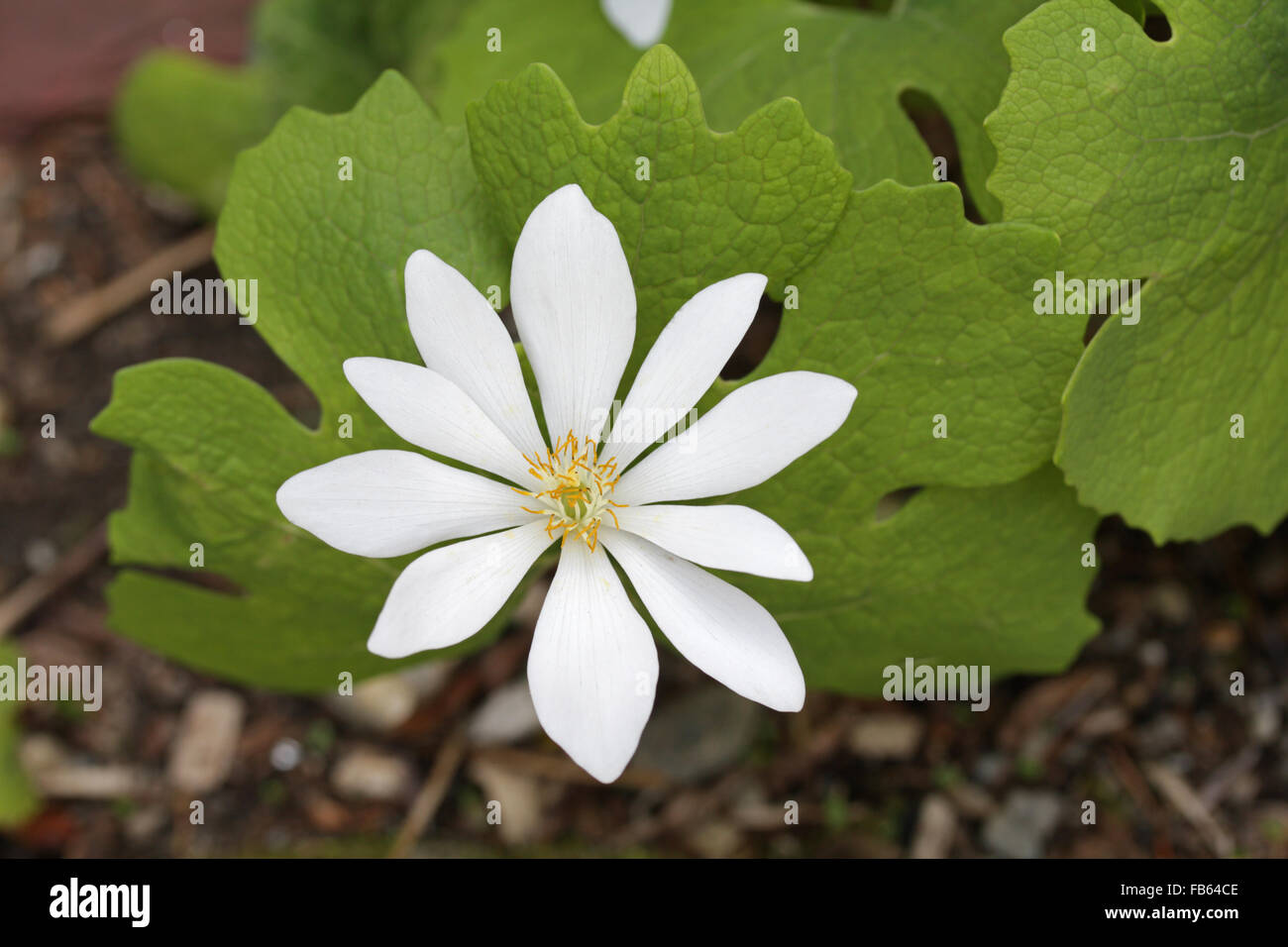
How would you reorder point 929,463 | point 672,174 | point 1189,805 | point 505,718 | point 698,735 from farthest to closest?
point 505,718 < point 698,735 < point 1189,805 < point 929,463 < point 672,174

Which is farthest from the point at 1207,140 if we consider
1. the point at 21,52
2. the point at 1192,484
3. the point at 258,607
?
the point at 21,52

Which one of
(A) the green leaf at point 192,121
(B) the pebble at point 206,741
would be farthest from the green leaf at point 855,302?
(A) the green leaf at point 192,121

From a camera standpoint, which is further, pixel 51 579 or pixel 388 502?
pixel 51 579

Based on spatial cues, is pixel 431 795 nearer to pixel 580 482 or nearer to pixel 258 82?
pixel 580 482

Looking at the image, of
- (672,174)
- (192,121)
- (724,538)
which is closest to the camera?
(724,538)

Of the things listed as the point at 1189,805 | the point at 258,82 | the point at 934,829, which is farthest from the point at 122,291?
the point at 1189,805

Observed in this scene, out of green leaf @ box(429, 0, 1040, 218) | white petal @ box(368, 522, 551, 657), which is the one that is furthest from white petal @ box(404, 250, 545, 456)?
green leaf @ box(429, 0, 1040, 218)

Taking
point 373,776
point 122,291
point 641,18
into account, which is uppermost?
point 122,291
